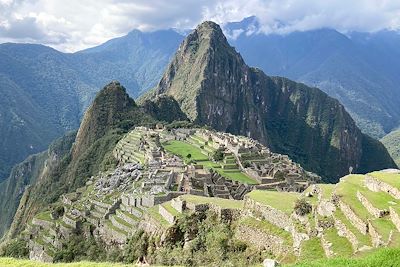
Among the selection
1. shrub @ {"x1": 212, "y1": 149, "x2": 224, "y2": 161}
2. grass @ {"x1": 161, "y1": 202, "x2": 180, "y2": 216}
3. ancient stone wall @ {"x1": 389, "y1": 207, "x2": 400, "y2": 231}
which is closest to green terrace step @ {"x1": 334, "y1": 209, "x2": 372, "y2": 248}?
ancient stone wall @ {"x1": 389, "y1": 207, "x2": 400, "y2": 231}

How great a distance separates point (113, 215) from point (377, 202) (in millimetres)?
24581

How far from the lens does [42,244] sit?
42.9 metres

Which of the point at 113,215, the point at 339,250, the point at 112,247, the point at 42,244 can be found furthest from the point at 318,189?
the point at 42,244

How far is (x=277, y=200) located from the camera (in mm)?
23781

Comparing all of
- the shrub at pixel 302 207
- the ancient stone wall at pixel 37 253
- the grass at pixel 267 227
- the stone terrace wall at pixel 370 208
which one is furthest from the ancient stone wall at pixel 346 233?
the ancient stone wall at pixel 37 253

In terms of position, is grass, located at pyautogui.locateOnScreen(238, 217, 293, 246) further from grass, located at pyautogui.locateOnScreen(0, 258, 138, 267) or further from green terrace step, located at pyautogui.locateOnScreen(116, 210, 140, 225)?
green terrace step, located at pyautogui.locateOnScreen(116, 210, 140, 225)

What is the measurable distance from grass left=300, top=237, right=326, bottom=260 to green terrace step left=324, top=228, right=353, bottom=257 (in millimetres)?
420

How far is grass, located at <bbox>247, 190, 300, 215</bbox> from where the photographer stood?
22.1 meters

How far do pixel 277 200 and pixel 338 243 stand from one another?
665 centimetres

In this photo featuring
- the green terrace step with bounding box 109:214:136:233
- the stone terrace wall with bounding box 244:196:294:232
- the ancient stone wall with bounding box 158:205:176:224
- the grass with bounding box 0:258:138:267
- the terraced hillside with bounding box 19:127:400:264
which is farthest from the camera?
the green terrace step with bounding box 109:214:136:233

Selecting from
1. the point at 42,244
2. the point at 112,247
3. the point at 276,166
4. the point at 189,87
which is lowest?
the point at 42,244

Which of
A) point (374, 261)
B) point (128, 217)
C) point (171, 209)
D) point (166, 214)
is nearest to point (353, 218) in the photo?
point (374, 261)

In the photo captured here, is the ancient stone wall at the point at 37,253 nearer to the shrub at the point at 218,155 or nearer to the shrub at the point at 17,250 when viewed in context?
the shrub at the point at 17,250

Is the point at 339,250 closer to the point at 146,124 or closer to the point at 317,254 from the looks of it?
the point at 317,254
